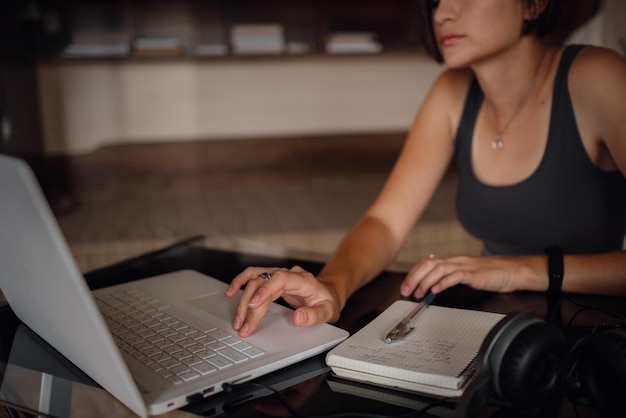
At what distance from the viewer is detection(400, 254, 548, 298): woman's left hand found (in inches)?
34.5

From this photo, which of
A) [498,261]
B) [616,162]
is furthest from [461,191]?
[498,261]

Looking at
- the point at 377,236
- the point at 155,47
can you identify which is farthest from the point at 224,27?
the point at 377,236

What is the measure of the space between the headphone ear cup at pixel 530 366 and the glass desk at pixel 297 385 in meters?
0.02

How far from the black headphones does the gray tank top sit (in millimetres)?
688

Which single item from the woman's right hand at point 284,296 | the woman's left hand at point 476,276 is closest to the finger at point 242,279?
the woman's right hand at point 284,296

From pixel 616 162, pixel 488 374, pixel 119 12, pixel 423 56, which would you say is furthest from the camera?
pixel 423 56

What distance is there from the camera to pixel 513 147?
125cm

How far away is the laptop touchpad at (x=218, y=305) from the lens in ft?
2.49

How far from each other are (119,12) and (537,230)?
98.8 inches

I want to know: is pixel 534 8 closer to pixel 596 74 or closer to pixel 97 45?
pixel 596 74

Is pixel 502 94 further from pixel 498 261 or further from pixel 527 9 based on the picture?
pixel 498 261

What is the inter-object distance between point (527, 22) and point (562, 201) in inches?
13.3

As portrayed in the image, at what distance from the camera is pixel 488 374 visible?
1.73ft

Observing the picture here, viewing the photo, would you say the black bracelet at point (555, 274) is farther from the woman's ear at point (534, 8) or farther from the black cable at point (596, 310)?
the woman's ear at point (534, 8)
